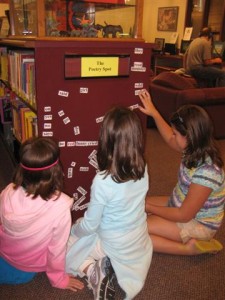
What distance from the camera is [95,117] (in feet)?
5.95

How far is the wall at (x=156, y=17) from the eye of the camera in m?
7.32

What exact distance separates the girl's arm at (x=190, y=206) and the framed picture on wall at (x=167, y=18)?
6.89m

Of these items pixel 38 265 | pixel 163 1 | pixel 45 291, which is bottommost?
pixel 45 291

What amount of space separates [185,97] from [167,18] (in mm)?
5074

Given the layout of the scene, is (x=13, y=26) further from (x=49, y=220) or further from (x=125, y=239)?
(x=125, y=239)

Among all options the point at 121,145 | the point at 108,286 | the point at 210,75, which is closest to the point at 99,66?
the point at 121,145

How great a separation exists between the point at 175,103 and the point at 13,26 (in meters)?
2.07

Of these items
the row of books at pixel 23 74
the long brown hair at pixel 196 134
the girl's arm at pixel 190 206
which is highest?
the row of books at pixel 23 74

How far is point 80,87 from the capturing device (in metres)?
1.70

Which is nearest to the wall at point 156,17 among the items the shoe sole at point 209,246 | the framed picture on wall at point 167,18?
the framed picture on wall at point 167,18

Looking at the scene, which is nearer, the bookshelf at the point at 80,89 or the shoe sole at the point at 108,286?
the shoe sole at the point at 108,286

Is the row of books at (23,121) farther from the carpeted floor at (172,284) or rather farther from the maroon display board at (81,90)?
the carpeted floor at (172,284)

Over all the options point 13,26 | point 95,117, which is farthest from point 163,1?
point 95,117

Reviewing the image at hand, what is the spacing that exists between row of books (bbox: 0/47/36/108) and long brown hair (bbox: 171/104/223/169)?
0.93 metres
